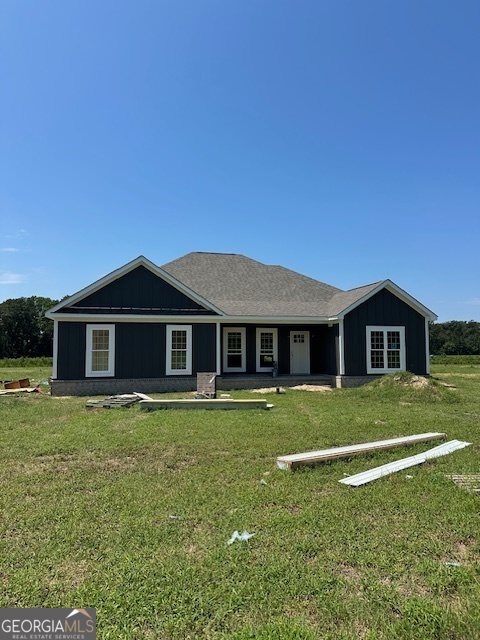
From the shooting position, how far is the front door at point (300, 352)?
2011cm

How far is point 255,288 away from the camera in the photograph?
858 inches

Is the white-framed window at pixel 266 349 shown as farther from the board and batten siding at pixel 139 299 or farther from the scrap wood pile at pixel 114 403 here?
the scrap wood pile at pixel 114 403

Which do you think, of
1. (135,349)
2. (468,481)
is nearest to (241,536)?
(468,481)

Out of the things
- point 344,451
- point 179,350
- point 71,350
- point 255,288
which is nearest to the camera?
point 344,451

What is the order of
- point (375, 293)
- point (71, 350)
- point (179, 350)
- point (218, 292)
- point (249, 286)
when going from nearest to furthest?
point (71, 350), point (179, 350), point (375, 293), point (218, 292), point (249, 286)

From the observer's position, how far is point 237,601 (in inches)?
116

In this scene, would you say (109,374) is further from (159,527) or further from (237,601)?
(237,601)

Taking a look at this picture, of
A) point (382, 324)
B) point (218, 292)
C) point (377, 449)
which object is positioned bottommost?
point (377, 449)

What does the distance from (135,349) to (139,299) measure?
2038 mm

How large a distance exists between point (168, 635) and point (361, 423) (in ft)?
25.2

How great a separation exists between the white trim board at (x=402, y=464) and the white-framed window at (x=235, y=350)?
1251cm

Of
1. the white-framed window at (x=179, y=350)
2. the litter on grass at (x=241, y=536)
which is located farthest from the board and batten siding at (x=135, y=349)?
the litter on grass at (x=241, y=536)

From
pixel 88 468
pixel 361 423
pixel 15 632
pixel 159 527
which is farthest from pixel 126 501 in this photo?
pixel 361 423

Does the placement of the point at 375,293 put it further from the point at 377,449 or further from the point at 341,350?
the point at 377,449
